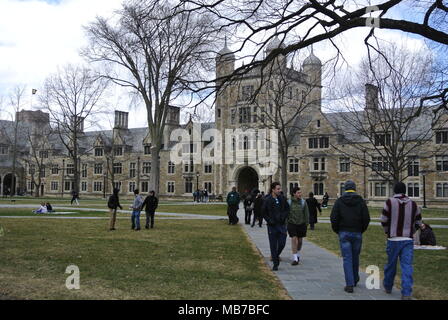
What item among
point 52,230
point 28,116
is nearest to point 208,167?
point 28,116

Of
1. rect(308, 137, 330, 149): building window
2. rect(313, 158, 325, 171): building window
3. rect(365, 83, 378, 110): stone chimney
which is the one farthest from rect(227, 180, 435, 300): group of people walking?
rect(308, 137, 330, 149): building window

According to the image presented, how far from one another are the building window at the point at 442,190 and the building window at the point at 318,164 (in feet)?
39.1

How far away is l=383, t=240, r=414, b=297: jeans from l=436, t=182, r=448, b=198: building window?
4136 centimetres

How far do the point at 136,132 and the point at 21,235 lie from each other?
58.5m

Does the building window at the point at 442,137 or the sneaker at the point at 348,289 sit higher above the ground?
the building window at the point at 442,137

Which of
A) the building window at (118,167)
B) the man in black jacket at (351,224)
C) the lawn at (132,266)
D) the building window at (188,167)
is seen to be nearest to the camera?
the lawn at (132,266)

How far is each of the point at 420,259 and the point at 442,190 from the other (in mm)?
36946

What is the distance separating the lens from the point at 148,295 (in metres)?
→ 7.10

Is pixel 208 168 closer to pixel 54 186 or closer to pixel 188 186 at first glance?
pixel 188 186

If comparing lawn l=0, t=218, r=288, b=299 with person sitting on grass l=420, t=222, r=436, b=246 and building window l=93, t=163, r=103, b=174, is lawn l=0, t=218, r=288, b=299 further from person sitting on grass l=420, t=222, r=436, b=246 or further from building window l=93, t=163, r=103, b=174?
building window l=93, t=163, r=103, b=174

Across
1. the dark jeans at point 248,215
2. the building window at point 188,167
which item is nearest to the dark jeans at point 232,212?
the dark jeans at point 248,215

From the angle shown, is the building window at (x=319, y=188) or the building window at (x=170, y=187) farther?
the building window at (x=170, y=187)

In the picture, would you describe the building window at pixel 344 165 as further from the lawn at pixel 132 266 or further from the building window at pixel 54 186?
the building window at pixel 54 186

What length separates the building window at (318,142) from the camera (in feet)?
170
